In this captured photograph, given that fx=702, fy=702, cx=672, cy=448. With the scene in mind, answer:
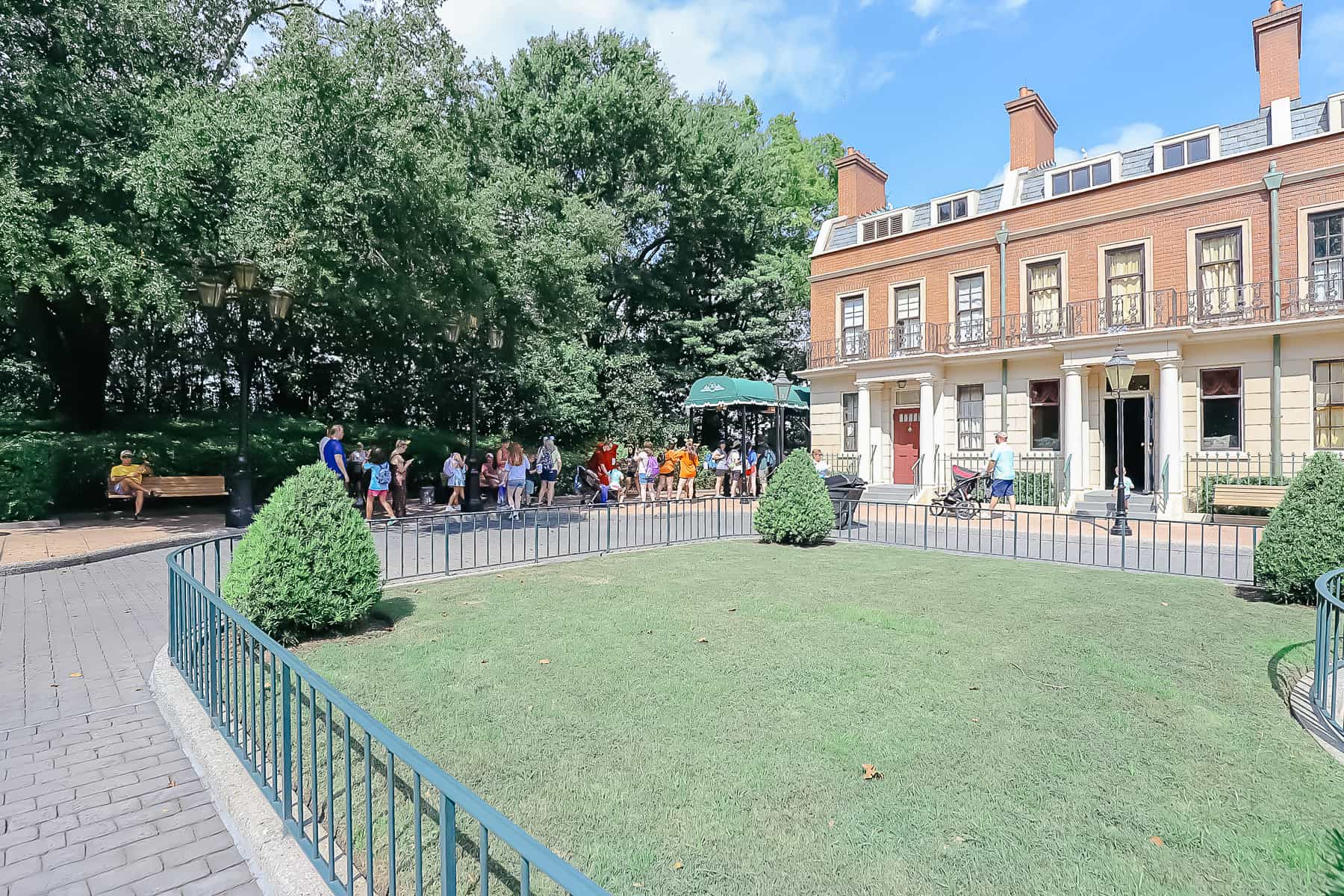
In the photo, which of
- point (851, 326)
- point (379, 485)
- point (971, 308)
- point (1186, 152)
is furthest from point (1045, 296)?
point (379, 485)

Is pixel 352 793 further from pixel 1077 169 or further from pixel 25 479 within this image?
pixel 1077 169

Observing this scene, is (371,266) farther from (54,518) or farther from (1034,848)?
(1034,848)

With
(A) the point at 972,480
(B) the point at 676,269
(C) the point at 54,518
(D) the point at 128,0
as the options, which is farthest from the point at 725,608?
(B) the point at 676,269

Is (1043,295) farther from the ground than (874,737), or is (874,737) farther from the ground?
(1043,295)

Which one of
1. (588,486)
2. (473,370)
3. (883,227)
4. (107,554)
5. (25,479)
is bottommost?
(107,554)

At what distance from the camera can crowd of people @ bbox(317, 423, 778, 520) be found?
14.9 metres

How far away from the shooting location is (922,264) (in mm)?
23797

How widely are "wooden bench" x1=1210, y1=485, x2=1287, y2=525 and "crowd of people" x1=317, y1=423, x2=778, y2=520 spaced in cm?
1073

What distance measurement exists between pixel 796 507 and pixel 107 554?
1033 cm

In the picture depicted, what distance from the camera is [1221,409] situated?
18047mm

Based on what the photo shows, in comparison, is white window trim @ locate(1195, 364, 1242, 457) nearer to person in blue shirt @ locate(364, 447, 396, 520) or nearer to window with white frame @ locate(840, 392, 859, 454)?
window with white frame @ locate(840, 392, 859, 454)

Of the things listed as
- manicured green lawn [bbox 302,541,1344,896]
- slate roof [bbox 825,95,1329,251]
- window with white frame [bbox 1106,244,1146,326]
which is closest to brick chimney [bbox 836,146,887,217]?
slate roof [bbox 825,95,1329,251]

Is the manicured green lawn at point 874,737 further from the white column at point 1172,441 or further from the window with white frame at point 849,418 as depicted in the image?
the window with white frame at point 849,418

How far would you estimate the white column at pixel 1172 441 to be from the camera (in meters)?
17.5
